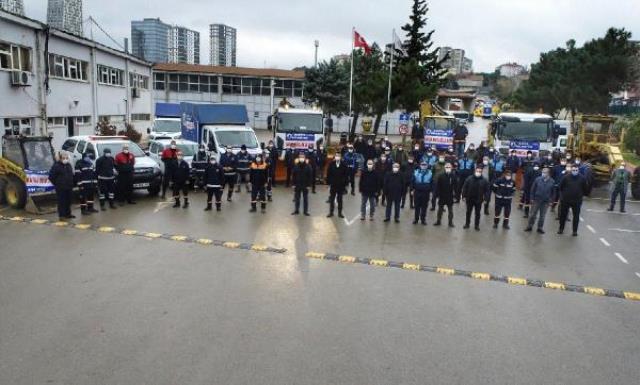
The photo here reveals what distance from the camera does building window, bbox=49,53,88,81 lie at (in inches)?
942

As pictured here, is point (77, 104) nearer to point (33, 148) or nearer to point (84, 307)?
point (33, 148)

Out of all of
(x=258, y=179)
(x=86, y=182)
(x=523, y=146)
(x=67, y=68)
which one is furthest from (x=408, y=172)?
(x=67, y=68)

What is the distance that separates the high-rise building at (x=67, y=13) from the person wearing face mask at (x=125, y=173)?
27.5 m

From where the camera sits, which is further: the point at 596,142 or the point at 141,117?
the point at 141,117

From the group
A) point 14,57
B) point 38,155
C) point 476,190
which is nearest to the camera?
point 476,190

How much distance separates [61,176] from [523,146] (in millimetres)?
16801

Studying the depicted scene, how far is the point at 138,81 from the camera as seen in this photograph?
38.0 metres

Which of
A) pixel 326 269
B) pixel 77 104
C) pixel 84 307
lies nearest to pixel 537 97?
pixel 77 104

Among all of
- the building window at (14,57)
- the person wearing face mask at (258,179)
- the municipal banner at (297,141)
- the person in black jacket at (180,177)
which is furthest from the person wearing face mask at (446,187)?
the building window at (14,57)

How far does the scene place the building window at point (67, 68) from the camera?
23938 mm

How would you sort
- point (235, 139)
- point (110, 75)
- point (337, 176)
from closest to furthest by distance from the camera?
point (337, 176) < point (235, 139) < point (110, 75)

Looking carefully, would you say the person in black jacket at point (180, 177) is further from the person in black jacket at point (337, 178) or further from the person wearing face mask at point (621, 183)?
the person wearing face mask at point (621, 183)

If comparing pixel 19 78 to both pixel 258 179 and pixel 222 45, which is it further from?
pixel 222 45

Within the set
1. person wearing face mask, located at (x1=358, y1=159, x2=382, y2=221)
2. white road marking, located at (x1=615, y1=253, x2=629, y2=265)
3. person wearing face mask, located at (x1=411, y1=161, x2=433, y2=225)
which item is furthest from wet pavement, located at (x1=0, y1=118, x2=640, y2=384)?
person wearing face mask, located at (x1=358, y1=159, x2=382, y2=221)
